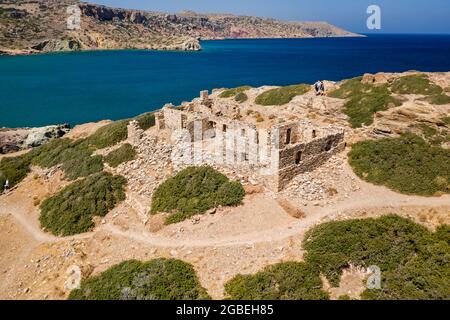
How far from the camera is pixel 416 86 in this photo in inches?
1460

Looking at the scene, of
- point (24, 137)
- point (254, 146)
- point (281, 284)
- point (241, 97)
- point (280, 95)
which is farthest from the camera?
point (241, 97)

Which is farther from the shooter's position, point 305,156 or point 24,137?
point 24,137

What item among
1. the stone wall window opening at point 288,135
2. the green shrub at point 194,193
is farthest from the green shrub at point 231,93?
the green shrub at point 194,193

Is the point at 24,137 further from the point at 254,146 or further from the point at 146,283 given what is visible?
the point at 146,283

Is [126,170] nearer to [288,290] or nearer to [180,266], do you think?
[180,266]

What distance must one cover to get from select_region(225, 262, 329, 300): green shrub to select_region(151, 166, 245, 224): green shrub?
22.1 ft

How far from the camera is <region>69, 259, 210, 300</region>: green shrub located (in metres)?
19.8

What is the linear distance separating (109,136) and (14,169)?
34.3ft

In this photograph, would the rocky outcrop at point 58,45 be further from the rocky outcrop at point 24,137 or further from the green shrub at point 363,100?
the green shrub at point 363,100

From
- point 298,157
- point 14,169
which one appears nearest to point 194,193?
point 298,157

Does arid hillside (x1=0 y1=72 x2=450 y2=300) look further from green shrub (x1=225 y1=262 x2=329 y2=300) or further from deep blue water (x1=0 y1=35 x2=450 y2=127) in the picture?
deep blue water (x1=0 y1=35 x2=450 y2=127)

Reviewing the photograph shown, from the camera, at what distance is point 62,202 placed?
3109cm
